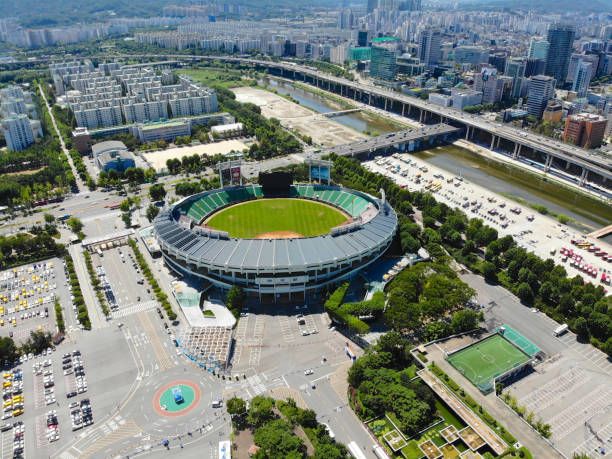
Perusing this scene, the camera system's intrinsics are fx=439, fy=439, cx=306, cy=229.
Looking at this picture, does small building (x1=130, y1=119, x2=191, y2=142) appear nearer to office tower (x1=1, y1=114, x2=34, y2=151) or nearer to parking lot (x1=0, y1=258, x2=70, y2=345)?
office tower (x1=1, y1=114, x2=34, y2=151)

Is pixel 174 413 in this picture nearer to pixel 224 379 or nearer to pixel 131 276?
pixel 224 379

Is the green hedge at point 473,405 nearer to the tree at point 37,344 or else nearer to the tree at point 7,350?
the tree at point 37,344

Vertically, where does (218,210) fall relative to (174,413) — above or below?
above

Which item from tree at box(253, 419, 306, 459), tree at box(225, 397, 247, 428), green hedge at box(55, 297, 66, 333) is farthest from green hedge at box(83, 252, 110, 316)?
tree at box(253, 419, 306, 459)

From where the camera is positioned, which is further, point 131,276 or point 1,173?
point 1,173

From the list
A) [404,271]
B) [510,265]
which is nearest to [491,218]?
[510,265]

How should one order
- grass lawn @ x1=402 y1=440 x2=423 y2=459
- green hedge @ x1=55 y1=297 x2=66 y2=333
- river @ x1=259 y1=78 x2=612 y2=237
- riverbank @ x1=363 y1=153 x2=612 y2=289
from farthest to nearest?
river @ x1=259 y1=78 x2=612 y2=237 < riverbank @ x1=363 y1=153 x2=612 y2=289 < green hedge @ x1=55 y1=297 x2=66 y2=333 < grass lawn @ x1=402 y1=440 x2=423 y2=459

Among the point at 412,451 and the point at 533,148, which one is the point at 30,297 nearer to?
the point at 412,451

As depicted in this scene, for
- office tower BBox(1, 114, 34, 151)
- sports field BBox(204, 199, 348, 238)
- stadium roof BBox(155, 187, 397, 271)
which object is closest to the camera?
stadium roof BBox(155, 187, 397, 271)
